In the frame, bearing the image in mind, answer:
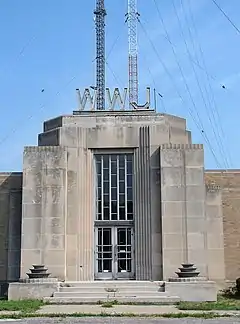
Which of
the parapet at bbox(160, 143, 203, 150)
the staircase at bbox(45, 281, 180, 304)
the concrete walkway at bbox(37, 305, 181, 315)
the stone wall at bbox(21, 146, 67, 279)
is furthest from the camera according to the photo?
the parapet at bbox(160, 143, 203, 150)

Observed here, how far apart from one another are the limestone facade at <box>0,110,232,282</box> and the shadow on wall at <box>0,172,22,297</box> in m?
0.05

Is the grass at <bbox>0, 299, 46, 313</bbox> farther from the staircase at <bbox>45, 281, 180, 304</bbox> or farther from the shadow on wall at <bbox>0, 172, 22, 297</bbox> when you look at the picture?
the shadow on wall at <bbox>0, 172, 22, 297</bbox>

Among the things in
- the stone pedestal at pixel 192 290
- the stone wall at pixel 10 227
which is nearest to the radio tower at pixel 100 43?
the stone wall at pixel 10 227

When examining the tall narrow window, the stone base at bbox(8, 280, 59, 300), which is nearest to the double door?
the tall narrow window

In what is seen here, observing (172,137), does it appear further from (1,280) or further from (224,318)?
(224,318)

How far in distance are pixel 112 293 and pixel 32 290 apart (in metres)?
3.15

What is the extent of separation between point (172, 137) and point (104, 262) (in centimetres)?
643

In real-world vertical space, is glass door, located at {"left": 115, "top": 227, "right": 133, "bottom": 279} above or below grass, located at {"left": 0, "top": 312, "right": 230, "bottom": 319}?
above

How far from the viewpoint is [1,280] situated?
26297mm

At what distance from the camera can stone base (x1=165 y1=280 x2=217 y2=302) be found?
2180 centimetres

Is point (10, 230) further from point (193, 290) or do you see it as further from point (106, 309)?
point (106, 309)

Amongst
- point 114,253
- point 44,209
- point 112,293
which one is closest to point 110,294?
point 112,293

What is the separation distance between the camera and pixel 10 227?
26.5m

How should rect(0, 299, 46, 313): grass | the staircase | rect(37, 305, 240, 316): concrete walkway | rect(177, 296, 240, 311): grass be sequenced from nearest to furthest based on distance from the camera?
1. rect(37, 305, 240, 316): concrete walkway
2. rect(0, 299, 46, 313): grass
3. rect(177, 296, 240, 311): grass
4. the staircase
